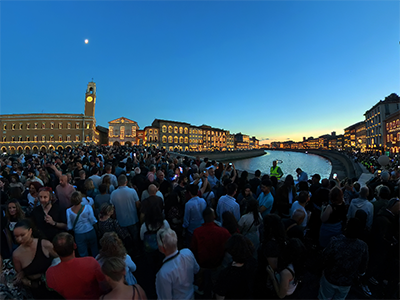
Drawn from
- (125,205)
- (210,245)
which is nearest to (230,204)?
(210,245)

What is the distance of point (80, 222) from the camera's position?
354 centimetres

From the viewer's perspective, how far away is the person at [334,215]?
3445 mm

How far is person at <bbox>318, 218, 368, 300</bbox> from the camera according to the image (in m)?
2.42

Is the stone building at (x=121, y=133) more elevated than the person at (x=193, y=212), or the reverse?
the stone building at (x=121, y=133)

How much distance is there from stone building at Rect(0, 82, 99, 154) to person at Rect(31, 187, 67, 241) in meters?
77.2

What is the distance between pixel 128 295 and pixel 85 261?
637 mm

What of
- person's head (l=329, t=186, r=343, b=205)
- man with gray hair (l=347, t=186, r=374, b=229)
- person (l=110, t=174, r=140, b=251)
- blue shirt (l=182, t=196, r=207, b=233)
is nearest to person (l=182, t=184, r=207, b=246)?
blue shirt (l=182, t=196, r=207, b=233)

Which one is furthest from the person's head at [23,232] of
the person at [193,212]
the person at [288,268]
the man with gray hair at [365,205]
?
the man with gray hair at [365,205]

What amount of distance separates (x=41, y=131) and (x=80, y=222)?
86498mm

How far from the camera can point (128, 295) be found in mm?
1706

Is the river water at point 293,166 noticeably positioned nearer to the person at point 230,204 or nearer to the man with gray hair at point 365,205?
the man with gray hair at point 365,205

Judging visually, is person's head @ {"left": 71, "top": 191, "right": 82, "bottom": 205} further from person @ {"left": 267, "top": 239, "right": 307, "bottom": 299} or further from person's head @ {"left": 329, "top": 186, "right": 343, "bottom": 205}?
person's head @ {"left": 329, "top": 186, "right": 343, "bottom": 205}

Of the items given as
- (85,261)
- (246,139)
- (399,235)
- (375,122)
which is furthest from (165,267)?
(246,139)

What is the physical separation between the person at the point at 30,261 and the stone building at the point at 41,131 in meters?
78.5
